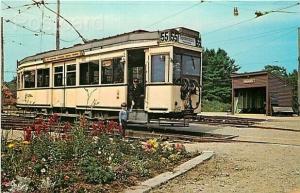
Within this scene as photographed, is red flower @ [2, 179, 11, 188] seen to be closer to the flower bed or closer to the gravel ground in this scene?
the flower bed

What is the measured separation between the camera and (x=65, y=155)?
18.9 ft

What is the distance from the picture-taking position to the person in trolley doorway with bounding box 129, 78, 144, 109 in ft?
40.1

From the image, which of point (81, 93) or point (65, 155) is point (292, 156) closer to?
point (65, 155)

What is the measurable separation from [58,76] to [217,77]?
44459 mm

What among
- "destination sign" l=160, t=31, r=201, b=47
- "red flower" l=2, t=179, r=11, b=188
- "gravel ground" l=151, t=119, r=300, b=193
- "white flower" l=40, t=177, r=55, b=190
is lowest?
"gravel ground" l=151, t=119, r=300, b=193

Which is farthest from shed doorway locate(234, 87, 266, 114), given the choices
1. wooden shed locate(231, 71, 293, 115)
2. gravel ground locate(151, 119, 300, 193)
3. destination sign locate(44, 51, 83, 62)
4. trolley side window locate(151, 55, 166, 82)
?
gravel ground locate(151, 119, 300, 193)

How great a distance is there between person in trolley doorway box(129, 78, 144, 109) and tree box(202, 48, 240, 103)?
1611 inches

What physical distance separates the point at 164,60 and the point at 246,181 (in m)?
5.98

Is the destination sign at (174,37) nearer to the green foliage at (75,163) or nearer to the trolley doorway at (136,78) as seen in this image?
the trolley doorway at (136,78)

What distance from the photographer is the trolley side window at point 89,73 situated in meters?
13.5

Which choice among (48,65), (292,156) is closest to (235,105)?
(48,65)

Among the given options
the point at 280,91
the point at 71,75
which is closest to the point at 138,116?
the point at 71,75

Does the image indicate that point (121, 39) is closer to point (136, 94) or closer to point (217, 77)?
point (136, 94)

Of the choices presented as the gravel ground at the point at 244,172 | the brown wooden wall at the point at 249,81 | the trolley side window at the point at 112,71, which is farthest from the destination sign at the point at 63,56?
the brown wooden wall at the point at 249,81
